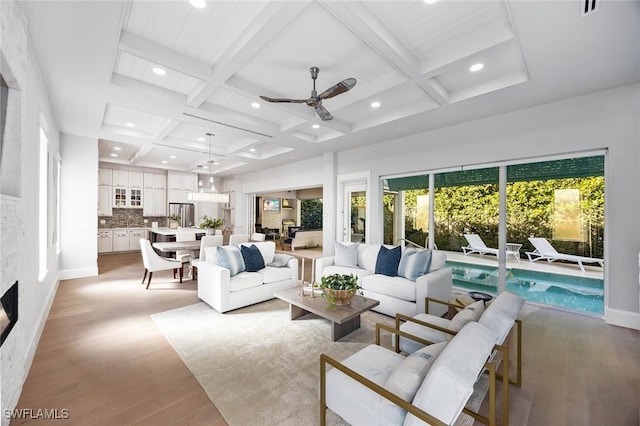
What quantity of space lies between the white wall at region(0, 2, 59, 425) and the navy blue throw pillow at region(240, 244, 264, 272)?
2.28 meters

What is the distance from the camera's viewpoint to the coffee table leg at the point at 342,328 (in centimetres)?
284

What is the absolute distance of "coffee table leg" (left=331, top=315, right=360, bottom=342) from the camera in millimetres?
2838

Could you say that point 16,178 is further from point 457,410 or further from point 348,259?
point 348,259

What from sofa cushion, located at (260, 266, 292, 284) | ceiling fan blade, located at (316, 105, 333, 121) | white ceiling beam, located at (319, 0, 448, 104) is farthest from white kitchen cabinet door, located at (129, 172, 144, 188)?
white ceiling beam, located at (319, 0, 448, 104)

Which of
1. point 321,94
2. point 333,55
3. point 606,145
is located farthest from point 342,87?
point 606,145

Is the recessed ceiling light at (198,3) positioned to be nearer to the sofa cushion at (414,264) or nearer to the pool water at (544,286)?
the sofa cushion at (414,264)

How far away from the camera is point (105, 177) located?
27.5ft

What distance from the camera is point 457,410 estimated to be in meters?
1.10

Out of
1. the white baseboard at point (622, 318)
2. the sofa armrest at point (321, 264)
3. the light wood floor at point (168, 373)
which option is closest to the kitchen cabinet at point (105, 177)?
the light wood floor at point (168, 373)

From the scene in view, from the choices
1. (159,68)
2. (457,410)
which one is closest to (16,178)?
(159,68)

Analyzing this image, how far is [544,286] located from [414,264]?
92.6 inches

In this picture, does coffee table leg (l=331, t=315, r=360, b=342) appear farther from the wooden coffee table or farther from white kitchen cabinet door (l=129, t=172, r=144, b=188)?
white kitchen cabinet door (l=129, t=172, r=144, b=188)

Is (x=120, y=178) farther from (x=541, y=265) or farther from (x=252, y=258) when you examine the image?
(x=541, y=265)

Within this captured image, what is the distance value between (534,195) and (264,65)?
172 inches
